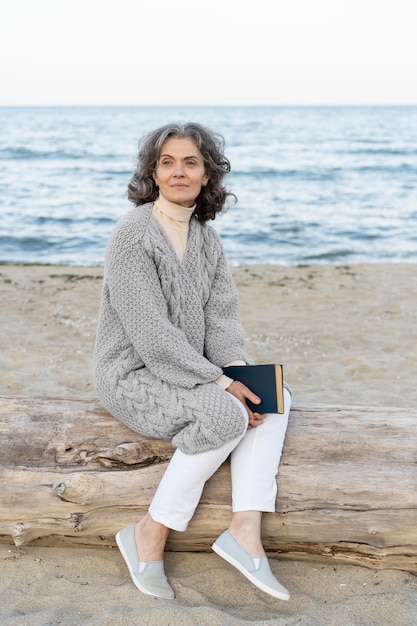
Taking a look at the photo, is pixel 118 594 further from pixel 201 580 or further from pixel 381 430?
pixel 381 430

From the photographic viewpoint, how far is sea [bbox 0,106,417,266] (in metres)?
13.6

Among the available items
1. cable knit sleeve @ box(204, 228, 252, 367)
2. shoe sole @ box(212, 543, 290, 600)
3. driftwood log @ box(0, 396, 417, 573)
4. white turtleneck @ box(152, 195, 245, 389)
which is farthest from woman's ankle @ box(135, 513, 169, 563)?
white turtleneck @ box(152, 195, 245, 389)

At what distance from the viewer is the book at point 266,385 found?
3.04m

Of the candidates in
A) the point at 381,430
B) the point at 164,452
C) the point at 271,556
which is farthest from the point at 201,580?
the point at 381,430

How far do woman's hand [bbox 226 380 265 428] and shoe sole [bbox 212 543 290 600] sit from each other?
542 millimetres

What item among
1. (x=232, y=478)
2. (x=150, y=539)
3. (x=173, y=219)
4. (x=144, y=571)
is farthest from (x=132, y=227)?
(x=144, y=571)

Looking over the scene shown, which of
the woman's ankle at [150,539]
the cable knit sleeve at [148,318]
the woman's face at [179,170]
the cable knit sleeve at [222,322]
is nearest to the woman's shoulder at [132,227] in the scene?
the cable knit sleeve at [148,318]

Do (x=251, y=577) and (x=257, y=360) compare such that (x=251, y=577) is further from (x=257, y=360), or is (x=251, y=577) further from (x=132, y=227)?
(x=257, y=360)

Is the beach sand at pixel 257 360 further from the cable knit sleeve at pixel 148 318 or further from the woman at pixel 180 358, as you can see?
the cable knit sleeve at pixel 148 318

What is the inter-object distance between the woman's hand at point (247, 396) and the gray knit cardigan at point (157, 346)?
0.09 m

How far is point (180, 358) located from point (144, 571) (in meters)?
0.90

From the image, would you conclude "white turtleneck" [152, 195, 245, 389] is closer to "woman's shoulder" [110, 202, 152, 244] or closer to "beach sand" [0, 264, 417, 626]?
"woman's shoulder" [110, 202, 152, 244]

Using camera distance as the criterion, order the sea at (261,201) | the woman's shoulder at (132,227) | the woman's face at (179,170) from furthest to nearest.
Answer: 1. the sea at (261,201)
2. the woman's face at (179,170)
3. the woman's shoulder at (132,227)

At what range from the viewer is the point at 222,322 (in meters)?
3.40
